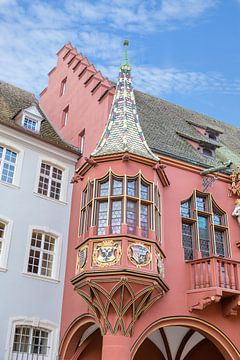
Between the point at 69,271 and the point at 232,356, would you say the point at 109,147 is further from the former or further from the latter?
the point at 232,356

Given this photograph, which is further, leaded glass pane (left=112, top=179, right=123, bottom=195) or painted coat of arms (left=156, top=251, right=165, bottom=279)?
leaded glass pane (left=112, top=179, right=123, bottom=195)

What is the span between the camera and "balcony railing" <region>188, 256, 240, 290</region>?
11438mm

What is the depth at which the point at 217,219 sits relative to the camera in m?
13.7

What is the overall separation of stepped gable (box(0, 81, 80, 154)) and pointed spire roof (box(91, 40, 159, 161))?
2711mm

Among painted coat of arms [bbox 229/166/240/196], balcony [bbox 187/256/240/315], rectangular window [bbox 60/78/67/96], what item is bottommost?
balcony [bbox 187/256/240/315]

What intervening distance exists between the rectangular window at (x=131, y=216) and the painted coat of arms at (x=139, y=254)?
0.44 meters

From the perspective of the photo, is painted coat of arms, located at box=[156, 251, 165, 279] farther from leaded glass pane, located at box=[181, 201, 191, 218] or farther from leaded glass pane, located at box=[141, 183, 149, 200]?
leaded glass pane, located at box=[181, 201, 191, 218]

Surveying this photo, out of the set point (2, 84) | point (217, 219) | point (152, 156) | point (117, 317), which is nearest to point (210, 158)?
point (217, 219)

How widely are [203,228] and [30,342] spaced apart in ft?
19.3

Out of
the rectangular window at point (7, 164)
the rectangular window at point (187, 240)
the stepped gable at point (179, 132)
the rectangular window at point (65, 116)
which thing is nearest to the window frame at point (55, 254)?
the rectangular window at point (7, 164)

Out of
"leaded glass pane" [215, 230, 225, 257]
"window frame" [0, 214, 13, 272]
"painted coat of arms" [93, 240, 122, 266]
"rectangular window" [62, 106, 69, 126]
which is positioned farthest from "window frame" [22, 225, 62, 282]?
"rectangular window" [62, 106, 69, 126]

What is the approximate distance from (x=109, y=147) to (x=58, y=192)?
3.42m

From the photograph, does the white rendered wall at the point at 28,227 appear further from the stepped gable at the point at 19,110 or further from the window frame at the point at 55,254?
the stepped gable at the point at 19,110

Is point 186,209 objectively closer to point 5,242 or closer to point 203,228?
point 203,228
